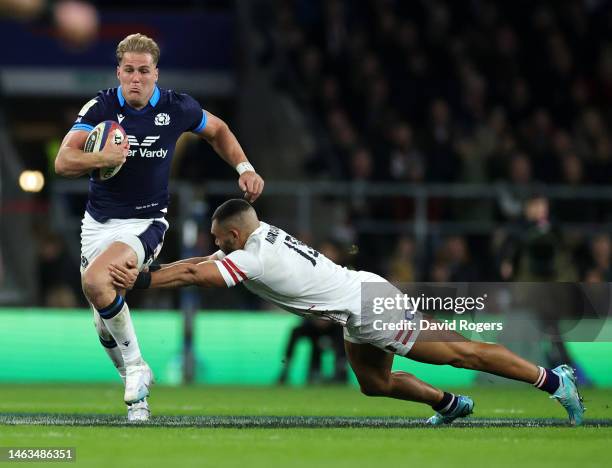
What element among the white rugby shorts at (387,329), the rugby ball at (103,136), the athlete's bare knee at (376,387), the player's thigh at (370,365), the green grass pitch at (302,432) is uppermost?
the rugby ball at (103,136)

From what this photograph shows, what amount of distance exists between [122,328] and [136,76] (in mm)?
1802

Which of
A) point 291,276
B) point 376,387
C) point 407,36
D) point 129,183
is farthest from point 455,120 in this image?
point 291,276

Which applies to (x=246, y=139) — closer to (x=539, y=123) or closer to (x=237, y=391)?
(x=539, y=123)

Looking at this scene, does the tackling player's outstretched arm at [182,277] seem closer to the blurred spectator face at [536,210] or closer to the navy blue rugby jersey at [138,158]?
the navy blue rugby jersey at [138,158]

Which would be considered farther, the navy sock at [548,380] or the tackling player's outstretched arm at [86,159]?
the tackling player's outstretched arm at [86,159]

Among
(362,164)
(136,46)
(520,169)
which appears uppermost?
(362,164)

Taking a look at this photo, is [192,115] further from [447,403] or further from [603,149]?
[603,149]

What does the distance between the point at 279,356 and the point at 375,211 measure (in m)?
2.74

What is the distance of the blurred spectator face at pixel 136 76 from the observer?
1010 cm

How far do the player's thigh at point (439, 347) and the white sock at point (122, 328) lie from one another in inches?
76.5

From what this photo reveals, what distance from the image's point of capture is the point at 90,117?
10.1 m

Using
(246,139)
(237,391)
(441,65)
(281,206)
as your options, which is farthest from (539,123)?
(237,391)

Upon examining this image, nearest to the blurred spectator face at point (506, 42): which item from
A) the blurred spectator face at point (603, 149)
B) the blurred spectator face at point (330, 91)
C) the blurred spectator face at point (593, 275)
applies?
the blurred spectator face at point (603, 149)

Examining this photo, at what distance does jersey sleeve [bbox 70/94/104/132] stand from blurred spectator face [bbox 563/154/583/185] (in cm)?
904
